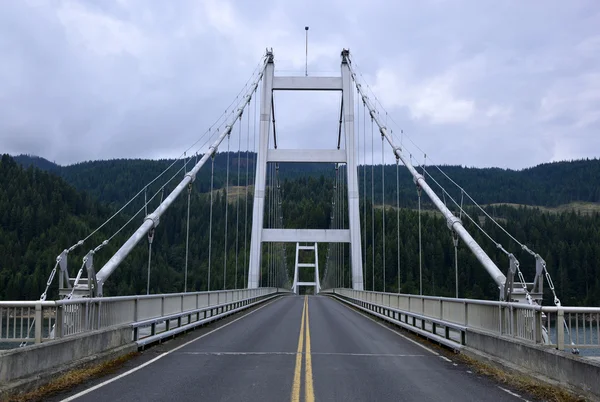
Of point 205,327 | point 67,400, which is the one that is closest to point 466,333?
point 67,400

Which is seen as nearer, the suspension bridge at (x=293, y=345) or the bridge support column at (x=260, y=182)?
the suspension bridge at (x=293, y=345)

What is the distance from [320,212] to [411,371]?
123 meters

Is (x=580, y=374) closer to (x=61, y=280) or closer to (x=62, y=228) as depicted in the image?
(x=61, y=280)

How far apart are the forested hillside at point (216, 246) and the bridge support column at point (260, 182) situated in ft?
66.3

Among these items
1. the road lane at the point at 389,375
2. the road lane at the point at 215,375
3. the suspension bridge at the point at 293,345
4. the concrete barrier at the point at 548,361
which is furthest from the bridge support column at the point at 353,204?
the concrete barrier at the point at 548,361

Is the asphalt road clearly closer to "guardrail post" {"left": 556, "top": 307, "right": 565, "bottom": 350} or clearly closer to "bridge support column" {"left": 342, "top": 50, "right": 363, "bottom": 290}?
"guardrail post" {"left": 556, "top": 307, "right": 565, "bottom": 350}

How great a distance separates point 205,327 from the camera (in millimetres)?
21297

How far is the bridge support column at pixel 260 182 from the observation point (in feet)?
145

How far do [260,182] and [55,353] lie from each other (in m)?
35.3

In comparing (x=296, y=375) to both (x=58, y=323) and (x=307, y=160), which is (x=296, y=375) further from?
(x=307, y=160)

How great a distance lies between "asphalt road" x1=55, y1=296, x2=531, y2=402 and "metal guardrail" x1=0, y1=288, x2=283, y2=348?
3.51 ft

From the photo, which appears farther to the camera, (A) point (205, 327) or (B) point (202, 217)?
(B) point (202, 217)

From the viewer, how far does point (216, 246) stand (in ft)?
413

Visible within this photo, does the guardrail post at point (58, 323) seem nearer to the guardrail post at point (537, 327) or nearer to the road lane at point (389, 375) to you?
the road lane at point (389, 375)
